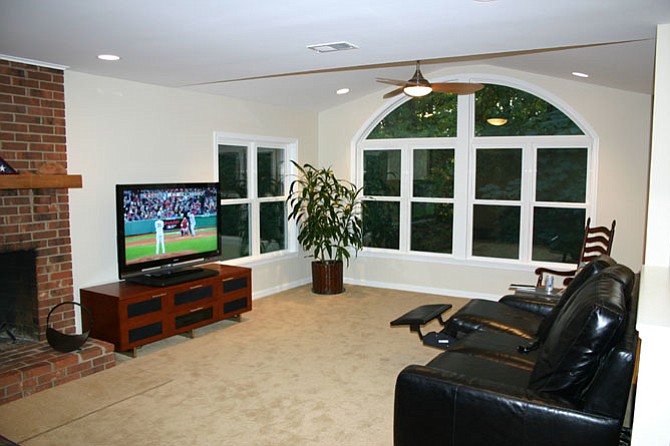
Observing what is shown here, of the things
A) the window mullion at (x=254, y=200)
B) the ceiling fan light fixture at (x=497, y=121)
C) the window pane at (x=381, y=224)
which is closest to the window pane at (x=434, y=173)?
the window pane at (x=381, y=224)

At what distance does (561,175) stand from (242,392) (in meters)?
4.41

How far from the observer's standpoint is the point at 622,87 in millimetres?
5578

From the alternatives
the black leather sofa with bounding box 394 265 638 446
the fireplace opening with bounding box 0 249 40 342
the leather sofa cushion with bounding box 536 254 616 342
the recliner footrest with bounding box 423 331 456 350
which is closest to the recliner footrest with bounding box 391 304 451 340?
the recliner footrest with bounding box 423 331 456 350

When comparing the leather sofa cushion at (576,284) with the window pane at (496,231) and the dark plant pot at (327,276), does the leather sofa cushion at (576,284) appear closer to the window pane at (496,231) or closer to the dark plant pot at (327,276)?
the window pane at (496,231)

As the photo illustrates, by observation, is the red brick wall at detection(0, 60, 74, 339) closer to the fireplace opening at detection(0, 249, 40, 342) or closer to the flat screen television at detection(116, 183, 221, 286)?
the fireplace opening at detection(0, 249, 40, 342)

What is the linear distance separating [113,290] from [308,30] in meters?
2.72

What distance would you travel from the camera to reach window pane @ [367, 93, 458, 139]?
6.73 metres

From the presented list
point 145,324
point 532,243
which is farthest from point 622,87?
point 145,324

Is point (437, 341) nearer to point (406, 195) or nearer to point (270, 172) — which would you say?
point (406, 195)

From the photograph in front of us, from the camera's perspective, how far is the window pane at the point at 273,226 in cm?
686

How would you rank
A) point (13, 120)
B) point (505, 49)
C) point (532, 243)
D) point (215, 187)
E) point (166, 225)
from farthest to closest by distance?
point (532, 243) → point (215, 187) → point (166, 225) → point (13, 120) → point (505, 49)

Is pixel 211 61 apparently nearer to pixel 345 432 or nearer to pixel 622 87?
pixel 345 432

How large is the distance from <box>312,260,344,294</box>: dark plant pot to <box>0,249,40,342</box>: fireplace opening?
332cm

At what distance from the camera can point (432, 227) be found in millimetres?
7035
